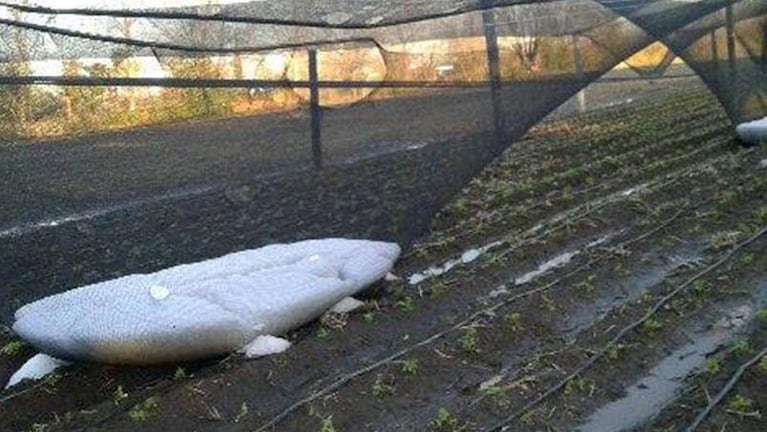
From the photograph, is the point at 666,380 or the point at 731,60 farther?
the point at 731,60

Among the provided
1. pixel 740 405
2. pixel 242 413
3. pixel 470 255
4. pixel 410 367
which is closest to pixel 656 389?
pixel 740 405

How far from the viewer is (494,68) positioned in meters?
5.75

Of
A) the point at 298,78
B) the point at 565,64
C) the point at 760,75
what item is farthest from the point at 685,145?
the point at 298,78

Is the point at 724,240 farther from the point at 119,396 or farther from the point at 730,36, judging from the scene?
the point at 730,36

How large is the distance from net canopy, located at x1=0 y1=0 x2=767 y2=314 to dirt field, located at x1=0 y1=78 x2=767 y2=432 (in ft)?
1.94

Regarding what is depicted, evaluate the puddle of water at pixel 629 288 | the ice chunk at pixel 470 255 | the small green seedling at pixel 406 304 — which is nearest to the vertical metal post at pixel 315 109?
the ice chunk at pixel 470 255

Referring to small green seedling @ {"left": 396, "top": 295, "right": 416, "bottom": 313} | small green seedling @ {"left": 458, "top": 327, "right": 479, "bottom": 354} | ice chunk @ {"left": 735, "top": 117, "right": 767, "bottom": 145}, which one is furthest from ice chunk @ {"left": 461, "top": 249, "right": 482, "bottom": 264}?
ice chunk @ {"left": 735, "top": 117, "right": 767, "bottom": 145}

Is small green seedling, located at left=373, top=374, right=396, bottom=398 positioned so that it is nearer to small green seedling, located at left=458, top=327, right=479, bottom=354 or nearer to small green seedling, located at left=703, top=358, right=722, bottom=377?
small green seedling, located at left=458, top=327, right=479, bottom=354

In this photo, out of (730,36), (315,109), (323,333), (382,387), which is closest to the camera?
(382,387)

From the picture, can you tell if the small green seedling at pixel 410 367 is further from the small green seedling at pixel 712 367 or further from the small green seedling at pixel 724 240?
the small green seedling at pixel 724 240

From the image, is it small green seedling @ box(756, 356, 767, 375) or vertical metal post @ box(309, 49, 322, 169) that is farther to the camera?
vertical metal post @ box(309, 49, 322, 169)

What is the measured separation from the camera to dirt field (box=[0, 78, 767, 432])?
2.96 meters

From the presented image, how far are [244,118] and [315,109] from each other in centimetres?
54

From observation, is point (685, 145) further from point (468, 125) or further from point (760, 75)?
point (468, 125)
